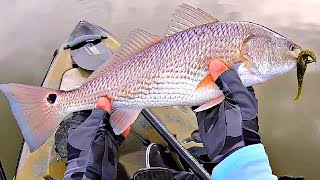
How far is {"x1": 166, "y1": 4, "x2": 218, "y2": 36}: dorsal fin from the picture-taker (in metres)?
2.27

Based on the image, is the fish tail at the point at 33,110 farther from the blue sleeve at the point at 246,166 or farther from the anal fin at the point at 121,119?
the blue sleeve at the point at 246,166

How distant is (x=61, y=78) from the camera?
3.53 meters

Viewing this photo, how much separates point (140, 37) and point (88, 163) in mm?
575

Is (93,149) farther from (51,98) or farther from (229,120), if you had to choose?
(229,120)

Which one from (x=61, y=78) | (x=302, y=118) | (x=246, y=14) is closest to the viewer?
(x=61, y=78)

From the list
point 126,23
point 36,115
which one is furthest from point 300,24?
point 36,115

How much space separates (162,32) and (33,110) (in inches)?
108

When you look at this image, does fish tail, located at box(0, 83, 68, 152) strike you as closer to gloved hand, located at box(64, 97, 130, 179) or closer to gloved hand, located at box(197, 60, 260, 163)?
gloved hand, located at box(64, 97, 130, 179)

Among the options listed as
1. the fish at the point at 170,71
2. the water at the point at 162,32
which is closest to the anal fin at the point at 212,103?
the fish at the point at 170,71

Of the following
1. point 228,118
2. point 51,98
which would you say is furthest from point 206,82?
point 51,98

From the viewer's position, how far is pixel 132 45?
7.61ft

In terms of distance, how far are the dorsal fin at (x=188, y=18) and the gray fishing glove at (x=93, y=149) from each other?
0.49 m

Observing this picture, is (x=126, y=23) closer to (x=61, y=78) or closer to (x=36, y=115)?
(x=61, y=78)

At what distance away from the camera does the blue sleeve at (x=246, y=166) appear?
5.97ft
